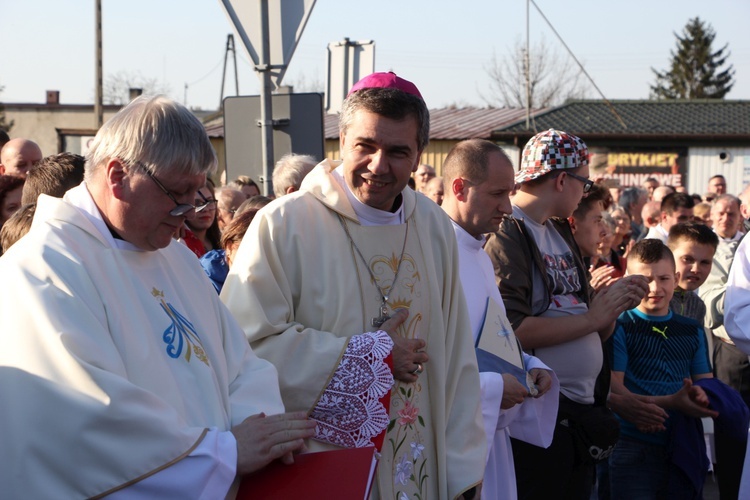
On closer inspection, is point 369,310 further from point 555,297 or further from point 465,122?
point 465,122

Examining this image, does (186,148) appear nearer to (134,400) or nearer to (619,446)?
(134,400)

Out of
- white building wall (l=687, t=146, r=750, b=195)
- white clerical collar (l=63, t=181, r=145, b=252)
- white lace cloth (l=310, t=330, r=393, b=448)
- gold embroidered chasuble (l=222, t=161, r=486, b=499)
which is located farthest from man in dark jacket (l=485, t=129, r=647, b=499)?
Answer: white building wall (l=687, t=146, r=750, b=195)

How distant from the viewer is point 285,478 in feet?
8.40

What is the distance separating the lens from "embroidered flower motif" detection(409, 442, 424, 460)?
11.2 ft

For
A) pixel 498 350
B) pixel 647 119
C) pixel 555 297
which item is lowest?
pixel 498 350

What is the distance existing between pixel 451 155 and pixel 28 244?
2.33m

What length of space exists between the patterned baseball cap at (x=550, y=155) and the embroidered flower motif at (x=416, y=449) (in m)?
1.73

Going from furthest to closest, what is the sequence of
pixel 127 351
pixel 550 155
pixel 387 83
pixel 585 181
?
pixel 585 181, pixel 550 155, pixel 387 83, pixel 127 351

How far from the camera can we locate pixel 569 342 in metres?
4.48

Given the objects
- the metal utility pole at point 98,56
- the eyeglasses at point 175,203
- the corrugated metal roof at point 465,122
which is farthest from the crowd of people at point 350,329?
the corrugated metal roof at point 465,122

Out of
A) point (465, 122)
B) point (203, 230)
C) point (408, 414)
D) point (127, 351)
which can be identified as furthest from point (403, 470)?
point (465, 122)

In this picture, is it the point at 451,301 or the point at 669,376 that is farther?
the point at 669,376

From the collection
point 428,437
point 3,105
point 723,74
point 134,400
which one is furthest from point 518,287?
point 723,74

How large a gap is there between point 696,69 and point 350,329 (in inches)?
2644
